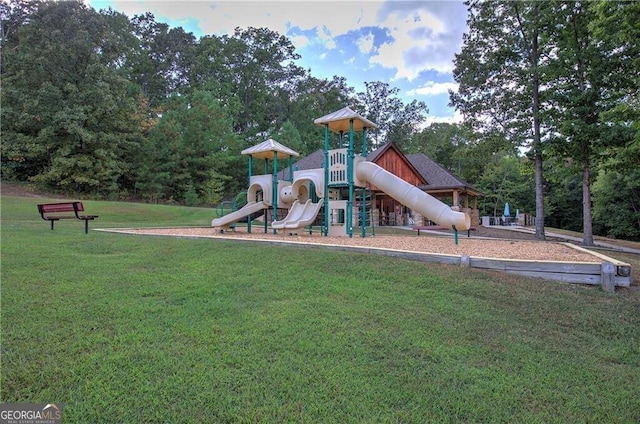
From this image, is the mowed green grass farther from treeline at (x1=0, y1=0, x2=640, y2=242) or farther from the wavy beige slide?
treeline at (x1=0, y1=0, x2=640, y2=242)

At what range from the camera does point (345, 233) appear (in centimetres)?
1259

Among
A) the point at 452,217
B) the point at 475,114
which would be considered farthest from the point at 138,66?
the point at 452,217

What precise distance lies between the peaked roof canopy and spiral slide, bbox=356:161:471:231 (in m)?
1.44

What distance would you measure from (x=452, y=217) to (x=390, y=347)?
6.55 m

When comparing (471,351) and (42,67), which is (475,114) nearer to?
(471,351)

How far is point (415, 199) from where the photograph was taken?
412 inches

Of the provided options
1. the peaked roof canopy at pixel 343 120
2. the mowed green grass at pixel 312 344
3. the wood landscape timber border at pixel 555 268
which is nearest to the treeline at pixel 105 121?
the peaked roof canopy at pixel 343 120

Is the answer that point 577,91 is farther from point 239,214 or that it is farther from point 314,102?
point 314,102

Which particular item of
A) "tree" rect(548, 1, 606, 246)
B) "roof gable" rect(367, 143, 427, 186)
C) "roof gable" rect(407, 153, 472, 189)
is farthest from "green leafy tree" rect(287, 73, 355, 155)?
"tree" rect(548, 1, 606, 246)

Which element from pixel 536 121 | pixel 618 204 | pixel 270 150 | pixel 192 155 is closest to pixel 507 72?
pixel 536 121

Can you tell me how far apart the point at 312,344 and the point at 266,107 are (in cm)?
4299

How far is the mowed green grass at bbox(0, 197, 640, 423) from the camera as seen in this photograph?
2623 millimetres

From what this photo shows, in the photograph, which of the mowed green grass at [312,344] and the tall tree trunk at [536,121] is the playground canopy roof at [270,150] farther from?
the tall tree trunk at [536,121]

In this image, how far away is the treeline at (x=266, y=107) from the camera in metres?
13.1
